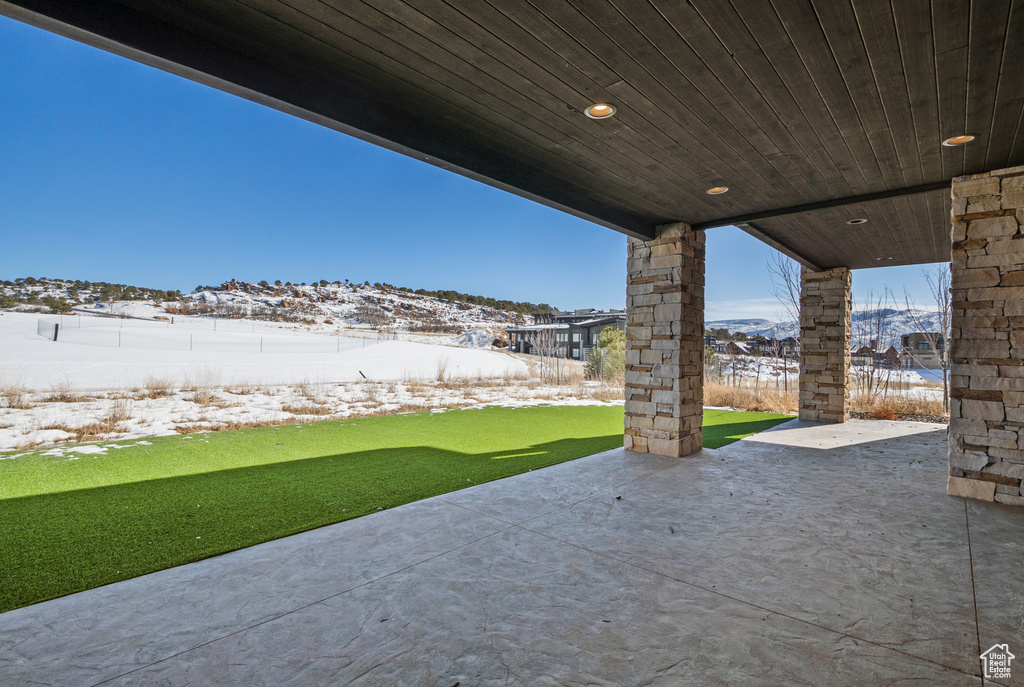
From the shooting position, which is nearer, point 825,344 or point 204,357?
point 825,344

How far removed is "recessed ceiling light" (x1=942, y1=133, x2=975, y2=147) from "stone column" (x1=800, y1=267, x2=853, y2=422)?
517cm

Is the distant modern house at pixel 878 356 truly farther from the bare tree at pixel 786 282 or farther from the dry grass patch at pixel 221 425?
the dry grass patch at pixel 221 425

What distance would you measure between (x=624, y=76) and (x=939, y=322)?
35.3 ft

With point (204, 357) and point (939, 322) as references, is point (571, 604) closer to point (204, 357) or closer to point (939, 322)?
point (939, 322)

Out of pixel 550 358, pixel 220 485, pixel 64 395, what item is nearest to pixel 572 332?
pixel 550 358

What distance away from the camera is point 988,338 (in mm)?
3709

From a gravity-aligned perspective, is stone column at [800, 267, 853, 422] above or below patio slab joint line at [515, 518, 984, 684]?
above

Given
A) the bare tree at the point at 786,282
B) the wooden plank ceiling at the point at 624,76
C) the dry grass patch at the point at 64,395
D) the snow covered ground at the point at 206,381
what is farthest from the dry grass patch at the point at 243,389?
the bare tree at the point at 786,282

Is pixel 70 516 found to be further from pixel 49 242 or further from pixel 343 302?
pixel 343 302

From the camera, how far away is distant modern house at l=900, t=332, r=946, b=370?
31.9 ft

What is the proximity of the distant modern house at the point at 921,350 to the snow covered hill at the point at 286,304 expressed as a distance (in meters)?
17.8

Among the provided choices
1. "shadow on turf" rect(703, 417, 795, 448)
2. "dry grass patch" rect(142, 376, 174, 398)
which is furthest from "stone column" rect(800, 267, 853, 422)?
"dry grass patch" rect(142, 376, 174, 398)

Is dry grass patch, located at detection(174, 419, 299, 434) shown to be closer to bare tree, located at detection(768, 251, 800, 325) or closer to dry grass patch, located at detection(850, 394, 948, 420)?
dry grass patch, located at detection(850, 394, 948, 420)

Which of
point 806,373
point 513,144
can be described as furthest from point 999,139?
point 806,373
